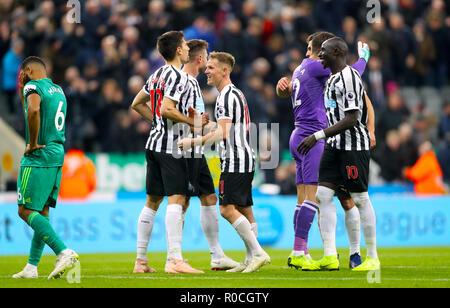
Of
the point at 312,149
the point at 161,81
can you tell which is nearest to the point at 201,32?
the point at 312,149

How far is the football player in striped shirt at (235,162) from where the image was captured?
916 centimetres

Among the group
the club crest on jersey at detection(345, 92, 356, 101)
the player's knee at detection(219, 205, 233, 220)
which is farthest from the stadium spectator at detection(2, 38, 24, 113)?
the club crest on jersey at detection(345, 92, 356, 101)

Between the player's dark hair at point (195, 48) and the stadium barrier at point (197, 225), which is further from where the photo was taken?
the stadium barrier at point (197, 225)

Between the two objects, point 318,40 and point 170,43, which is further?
point 318,40

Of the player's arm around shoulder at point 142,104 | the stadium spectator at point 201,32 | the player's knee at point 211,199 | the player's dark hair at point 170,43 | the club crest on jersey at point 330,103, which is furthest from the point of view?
the stadium spectator at point 201,32

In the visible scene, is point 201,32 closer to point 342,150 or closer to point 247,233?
point 342,150

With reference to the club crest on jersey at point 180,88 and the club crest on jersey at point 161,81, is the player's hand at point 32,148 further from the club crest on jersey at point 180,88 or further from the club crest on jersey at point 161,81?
the club crest on jersey at point 180,88

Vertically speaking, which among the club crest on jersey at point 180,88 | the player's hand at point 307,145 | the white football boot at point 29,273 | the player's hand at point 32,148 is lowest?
the white football boot at point 29,273

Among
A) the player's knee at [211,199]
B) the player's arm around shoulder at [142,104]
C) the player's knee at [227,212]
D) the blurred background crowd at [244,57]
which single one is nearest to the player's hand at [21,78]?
the player's arm around shoulder at [142,104]

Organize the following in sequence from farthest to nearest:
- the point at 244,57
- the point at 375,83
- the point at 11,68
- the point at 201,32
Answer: the point at 375,83, the point at 244,57, the point at 201,32, the point at 11,68

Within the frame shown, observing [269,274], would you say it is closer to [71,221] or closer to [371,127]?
[371,127]

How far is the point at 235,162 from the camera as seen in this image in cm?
930

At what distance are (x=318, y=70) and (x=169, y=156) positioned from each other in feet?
6.85
